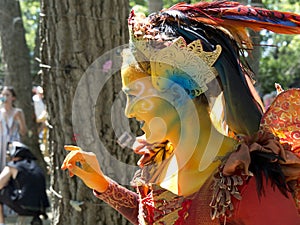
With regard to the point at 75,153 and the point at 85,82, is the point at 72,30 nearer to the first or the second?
the point at 85,82

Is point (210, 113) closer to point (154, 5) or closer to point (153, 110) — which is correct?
point (153, 110)

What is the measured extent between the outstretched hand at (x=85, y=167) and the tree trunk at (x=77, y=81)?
3.52 ft

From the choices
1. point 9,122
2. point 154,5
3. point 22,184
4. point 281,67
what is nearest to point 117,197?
point 154,5

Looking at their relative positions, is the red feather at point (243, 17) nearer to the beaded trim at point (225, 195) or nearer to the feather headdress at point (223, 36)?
the feather headdress at point (223, 36)

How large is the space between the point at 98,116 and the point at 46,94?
339mm

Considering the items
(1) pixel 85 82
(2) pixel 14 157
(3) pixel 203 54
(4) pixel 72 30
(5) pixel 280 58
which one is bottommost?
(5) pixel 280 58

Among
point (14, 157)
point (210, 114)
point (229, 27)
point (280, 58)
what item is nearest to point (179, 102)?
point (210, 114)

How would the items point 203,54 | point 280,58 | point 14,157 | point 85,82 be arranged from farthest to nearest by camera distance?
1. point 280,58
2. point 14,157
3. point 85,82
4. point 203,54

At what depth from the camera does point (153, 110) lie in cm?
207

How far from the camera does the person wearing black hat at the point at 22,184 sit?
648 cm

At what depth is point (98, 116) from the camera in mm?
3455

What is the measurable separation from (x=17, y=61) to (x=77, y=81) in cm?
688

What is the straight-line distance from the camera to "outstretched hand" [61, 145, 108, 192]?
87.6 inches

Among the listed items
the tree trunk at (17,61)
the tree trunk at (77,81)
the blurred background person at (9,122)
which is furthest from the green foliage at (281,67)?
the tree trunk at (77,81)
